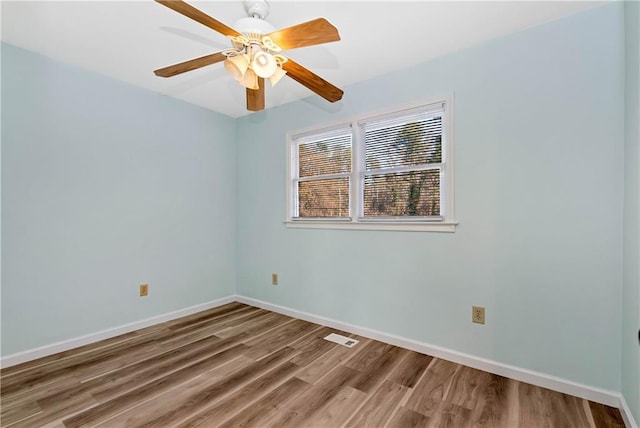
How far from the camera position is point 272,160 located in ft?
11.3

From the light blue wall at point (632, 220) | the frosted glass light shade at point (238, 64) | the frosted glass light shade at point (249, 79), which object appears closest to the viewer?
the light blue wall at point (632, 220)

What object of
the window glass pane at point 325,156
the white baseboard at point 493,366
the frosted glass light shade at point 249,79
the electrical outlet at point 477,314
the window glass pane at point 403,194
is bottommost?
the white baseboard at point 493,366

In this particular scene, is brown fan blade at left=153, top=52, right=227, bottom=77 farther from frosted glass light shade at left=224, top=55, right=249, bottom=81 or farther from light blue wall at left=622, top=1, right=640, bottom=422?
light blue wall at left=622, top=1, right=640, bottom=422

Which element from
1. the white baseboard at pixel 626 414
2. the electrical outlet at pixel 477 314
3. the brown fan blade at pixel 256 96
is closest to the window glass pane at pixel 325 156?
the brown fan blade at pixel 256 96

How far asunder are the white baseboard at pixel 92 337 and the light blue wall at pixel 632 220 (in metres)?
3.54

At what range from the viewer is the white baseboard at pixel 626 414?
1.49 m

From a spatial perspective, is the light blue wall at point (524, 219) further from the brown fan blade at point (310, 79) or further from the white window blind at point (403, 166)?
the brown fan blade at point (310, 79)

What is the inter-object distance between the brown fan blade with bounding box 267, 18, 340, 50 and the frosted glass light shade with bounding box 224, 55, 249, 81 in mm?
203

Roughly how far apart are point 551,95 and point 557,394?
1.88 metres

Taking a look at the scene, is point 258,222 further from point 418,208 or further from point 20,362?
point 20,362

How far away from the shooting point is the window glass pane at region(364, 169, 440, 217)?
7.94 ft

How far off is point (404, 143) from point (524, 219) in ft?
3.51

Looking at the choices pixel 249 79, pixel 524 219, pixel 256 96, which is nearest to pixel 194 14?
pixel 249 79

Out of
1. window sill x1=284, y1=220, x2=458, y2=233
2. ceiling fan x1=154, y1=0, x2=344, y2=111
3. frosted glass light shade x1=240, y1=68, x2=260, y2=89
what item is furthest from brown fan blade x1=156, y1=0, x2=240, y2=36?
window sill x1=284, y1=220, x2=458, y2=233
